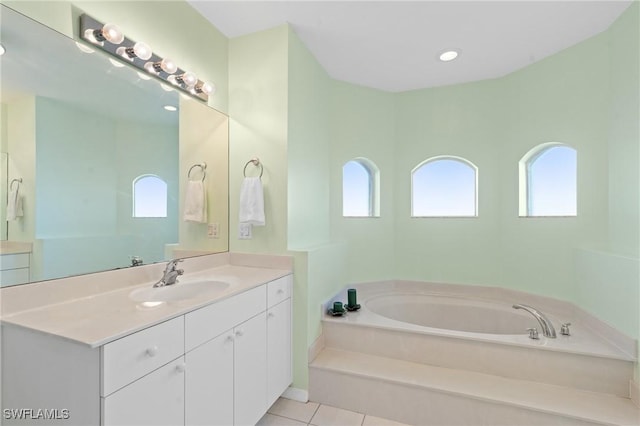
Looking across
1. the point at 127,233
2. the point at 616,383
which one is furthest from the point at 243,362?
the point at 616,383

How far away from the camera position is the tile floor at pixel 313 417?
5.73 feet

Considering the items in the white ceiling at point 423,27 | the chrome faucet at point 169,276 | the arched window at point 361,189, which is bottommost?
the chrome faucet at point 169,276

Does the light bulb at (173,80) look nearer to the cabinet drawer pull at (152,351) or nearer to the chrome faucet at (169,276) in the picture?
the chrome faucet at (169,276)

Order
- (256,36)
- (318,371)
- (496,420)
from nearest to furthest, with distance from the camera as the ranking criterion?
(496,420) < (318,371) < (256,36)

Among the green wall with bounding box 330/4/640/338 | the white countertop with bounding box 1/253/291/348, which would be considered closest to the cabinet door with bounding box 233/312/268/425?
the white countertop with bounding box 1/253/291/348

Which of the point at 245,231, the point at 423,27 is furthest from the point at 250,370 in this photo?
the point at 423,27

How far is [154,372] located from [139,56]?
1.53 metres

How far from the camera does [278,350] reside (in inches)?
70.6

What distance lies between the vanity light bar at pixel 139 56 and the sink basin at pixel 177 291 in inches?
47.7

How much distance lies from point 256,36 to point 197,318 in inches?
77.7

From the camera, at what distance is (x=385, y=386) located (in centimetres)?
182

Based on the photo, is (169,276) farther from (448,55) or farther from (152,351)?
(448,55)

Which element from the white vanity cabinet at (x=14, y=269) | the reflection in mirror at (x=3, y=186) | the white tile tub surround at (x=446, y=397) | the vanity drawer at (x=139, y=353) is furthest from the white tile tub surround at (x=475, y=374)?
the reflection in mirror at (x=3, y=186)

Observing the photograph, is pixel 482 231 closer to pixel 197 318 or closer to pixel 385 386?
pixel 385 386
